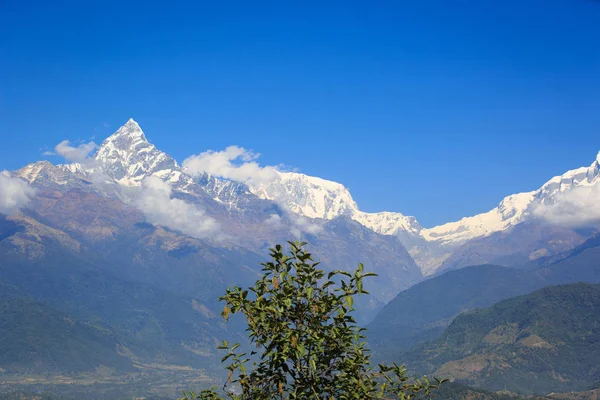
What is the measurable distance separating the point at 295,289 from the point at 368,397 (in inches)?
215

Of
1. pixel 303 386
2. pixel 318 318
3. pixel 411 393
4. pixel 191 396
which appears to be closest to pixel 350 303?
pixel 318 318

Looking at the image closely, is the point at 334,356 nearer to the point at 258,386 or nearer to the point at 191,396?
the point at 258,386

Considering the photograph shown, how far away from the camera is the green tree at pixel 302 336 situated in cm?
2892

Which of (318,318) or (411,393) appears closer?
(318,318)

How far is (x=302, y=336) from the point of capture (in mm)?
29219

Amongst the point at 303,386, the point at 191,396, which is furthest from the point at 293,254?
the point at 191,396

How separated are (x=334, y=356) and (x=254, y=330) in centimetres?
379

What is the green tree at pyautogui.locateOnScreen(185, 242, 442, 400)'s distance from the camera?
2892 centimetres

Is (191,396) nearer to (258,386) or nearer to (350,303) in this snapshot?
(258,386)

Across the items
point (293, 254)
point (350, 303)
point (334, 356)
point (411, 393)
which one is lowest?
point (411, 393)

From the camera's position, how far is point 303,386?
2908cm

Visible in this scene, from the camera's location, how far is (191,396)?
31094 millimetres

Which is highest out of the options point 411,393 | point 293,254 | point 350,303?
point 293,254

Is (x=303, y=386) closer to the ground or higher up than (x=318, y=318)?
closer to the ground
